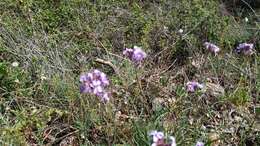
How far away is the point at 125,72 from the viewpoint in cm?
381

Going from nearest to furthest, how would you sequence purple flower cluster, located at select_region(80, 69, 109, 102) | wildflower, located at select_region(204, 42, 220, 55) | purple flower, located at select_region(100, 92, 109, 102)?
purple flower cluster, located at select_region(80, 69, 109, 102) < purple flower, located at select_region(100, 92, 109, 102) < wildflower, located at select_region(204, 42, 220, 55)

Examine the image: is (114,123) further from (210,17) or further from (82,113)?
(210,17)

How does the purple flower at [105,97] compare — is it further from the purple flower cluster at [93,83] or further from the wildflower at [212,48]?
the wildflower at [212,48]

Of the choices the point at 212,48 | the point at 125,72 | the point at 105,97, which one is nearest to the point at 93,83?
the point at 105,97

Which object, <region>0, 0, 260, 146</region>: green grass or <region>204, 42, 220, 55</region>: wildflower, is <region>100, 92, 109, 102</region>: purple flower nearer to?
<region>0, 0, 260, 146</region>: green grass

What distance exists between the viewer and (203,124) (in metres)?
3.47

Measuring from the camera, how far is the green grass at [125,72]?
3285 millimetres

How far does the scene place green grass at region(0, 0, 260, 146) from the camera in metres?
3.29

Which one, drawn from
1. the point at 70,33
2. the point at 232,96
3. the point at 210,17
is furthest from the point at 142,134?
the point at 210,17

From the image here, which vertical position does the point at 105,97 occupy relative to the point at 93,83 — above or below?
below

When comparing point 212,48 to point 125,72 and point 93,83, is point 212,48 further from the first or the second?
point 93,83

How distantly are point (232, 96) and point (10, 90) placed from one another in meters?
1.52

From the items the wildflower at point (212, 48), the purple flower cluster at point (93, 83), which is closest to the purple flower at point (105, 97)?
the purple flower cluster at point (93, 83)

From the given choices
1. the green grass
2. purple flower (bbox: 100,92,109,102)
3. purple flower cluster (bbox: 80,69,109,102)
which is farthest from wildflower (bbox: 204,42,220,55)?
purple flower cluster (bbox: 80,69,109,102)
